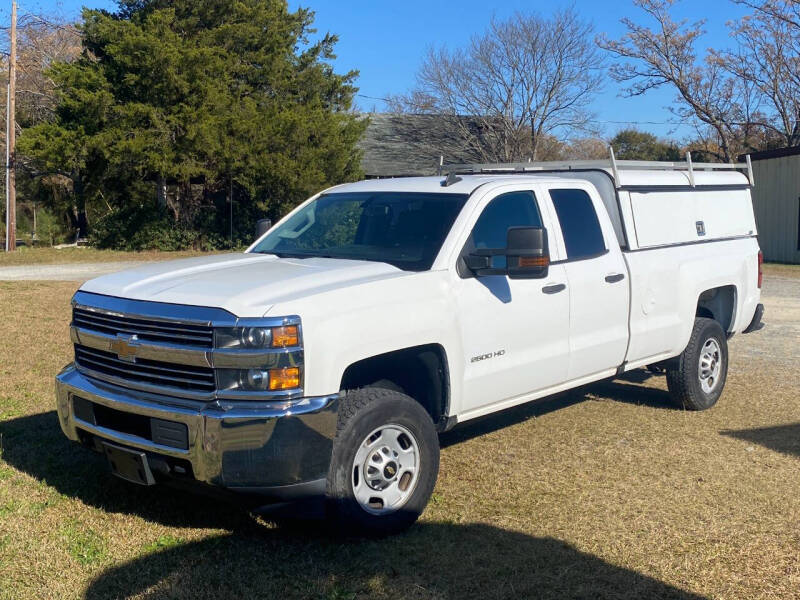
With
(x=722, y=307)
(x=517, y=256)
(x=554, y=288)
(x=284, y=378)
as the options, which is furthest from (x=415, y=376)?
(x=722, y=307)

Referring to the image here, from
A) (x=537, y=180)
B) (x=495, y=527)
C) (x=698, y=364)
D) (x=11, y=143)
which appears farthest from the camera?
(x=11, y=143)

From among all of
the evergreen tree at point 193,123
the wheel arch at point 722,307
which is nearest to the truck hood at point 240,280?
the wheel arch at point 722,307

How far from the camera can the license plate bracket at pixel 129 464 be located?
13.9ft

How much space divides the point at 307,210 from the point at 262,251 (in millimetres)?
558

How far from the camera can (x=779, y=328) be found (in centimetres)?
1244

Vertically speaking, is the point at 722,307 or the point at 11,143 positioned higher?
the point at 11,143

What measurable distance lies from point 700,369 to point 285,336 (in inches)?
185

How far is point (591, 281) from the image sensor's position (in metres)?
5.95

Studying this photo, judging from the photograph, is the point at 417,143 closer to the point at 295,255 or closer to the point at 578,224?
the point at 578,224

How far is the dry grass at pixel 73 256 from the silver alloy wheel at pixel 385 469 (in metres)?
22.8

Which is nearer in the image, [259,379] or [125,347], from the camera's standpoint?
[259,379]

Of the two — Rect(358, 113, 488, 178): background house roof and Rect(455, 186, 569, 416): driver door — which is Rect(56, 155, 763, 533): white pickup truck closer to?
Rect(455, 186, 569, 416): driver door

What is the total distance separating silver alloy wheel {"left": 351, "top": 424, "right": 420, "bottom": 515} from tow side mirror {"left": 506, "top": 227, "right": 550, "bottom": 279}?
122 cm

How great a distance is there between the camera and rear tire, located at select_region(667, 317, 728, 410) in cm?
724
